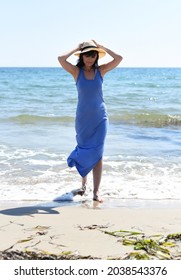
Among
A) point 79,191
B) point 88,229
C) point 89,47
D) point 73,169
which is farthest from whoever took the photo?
point 73,169

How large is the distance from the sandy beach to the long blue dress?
0.54m

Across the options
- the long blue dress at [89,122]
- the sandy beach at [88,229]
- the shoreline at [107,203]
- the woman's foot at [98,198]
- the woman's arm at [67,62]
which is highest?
the woman's arm at [67,62]

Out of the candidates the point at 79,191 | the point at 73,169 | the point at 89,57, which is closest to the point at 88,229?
the point at 79,191

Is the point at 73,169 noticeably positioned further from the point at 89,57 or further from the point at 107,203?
the point at 89,57

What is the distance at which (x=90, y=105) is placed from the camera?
5.17 metres

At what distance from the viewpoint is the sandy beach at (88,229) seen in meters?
3.62

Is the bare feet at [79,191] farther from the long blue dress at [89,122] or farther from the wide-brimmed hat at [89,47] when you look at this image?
the wide-brimmed hat at [89,47]

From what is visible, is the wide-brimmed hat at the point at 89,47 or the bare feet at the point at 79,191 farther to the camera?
the bare feet at the point at 79,191

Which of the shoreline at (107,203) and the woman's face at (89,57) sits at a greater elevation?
the woman's face at (89,57)

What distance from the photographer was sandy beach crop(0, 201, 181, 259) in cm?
362

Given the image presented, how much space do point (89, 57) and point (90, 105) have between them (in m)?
0.54

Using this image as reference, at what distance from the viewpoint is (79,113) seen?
17.2ft

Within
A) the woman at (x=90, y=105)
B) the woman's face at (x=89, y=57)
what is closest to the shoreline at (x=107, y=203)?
the woman at (x=90, y=105)
